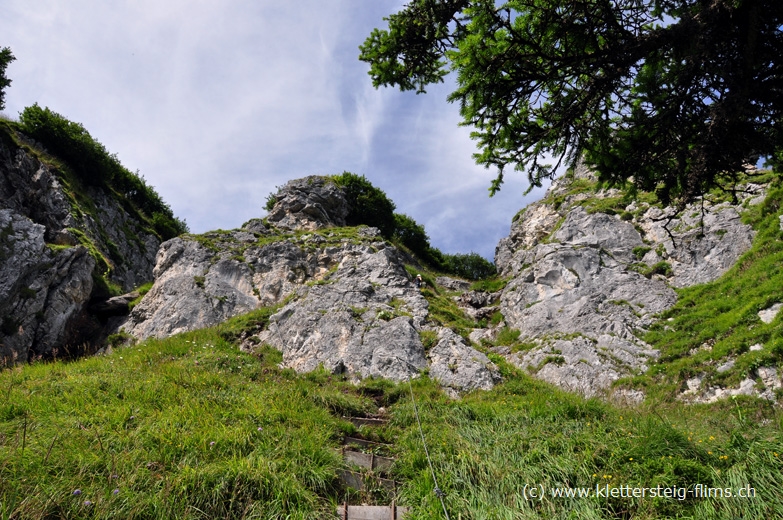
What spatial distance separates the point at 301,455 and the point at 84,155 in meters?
37.3

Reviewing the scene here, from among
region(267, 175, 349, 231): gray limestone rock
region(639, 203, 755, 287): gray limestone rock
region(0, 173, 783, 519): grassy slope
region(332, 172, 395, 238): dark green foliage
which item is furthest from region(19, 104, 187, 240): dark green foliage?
region(639, 203, 755, 287): gray limestone rock

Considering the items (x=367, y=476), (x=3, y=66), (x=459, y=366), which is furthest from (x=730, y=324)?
(x=3, y=66)

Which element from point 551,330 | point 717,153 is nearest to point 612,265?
point 551,330

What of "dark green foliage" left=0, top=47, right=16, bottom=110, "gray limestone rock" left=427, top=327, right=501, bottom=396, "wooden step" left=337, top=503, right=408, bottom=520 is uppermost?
"dark green foliage" left=0, top=47, right=16, bottom=110

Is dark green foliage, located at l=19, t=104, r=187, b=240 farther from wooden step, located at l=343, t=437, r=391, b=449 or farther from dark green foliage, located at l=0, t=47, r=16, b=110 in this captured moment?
wooden step, located at l=343, t=437, r=391, b=449

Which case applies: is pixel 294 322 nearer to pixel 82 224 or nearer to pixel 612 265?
pixel 612 265

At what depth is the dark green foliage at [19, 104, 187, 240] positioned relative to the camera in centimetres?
3017

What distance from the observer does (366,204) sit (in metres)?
32.2

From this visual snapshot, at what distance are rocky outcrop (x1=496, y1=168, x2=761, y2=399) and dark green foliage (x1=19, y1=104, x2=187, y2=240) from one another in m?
34.4

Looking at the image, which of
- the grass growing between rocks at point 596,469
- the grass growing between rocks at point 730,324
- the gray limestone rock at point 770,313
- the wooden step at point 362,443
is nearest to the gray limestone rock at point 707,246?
the grass growing between rocks at point 730,324

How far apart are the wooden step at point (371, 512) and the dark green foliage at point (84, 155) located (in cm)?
3723

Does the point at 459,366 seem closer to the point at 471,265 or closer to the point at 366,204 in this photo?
the point at 366,204

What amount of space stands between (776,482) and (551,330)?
12135 millimetres

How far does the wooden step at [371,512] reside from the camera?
16.1ft
